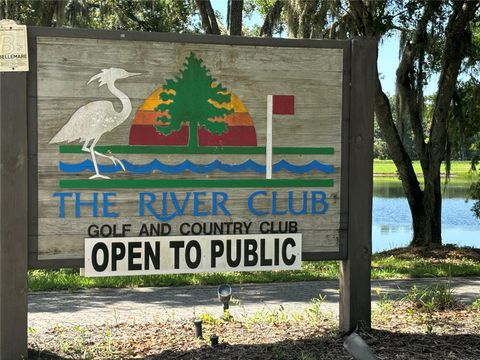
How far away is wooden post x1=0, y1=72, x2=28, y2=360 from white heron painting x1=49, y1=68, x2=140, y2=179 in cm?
29

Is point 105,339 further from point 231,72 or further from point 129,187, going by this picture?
point 231,72

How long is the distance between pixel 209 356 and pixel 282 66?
2315mm

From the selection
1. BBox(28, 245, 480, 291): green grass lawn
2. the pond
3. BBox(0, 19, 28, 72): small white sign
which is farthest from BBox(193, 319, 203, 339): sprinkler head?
the pond

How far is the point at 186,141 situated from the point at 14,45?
1421mm

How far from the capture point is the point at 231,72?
204 inches

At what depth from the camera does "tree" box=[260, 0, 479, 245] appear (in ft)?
50.2

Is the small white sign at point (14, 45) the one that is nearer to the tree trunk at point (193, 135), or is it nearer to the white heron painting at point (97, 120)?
the white heron painting at point (97, 120)

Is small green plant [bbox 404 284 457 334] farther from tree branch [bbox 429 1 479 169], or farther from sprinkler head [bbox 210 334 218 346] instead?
tree branch [bbox 429 1 479 169]

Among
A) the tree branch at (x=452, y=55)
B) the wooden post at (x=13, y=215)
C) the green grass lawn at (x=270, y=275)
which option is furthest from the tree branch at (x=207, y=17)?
the wooden post at (x=13, y=215)

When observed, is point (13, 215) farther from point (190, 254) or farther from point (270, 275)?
point (270, 275)

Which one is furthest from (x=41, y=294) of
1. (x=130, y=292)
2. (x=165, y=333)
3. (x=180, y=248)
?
(x=180, y=248)

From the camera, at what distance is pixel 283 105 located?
5285mm

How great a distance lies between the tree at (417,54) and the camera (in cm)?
1529

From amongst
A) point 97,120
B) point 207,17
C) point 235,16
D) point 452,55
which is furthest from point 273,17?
point 97,120
